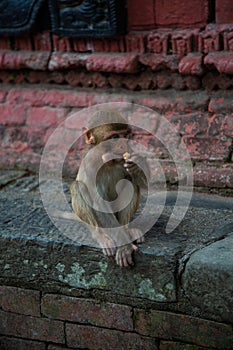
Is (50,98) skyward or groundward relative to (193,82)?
groundward

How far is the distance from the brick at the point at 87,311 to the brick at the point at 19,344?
0.80ft

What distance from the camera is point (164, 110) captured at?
13.2ft

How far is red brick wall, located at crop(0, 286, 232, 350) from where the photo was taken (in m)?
3.07

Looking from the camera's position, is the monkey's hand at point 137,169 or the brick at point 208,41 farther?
the brick at point 208,41

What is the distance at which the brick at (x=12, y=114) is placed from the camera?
449 centimetres

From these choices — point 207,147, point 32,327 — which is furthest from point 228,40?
point 32,327

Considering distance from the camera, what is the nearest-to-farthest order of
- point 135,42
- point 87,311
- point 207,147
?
point 87,311, point 207,147, point 135,42

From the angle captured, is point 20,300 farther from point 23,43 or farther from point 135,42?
point 23,43

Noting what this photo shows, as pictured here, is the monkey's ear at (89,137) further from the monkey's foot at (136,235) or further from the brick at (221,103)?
the brick at (221,103)

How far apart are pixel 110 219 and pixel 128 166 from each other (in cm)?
33

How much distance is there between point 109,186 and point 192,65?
1221 mm

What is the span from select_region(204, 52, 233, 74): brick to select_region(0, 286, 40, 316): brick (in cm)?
178

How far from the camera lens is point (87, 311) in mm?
3338

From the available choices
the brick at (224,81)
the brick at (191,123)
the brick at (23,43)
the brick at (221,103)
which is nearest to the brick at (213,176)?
the brick at (191,123)
